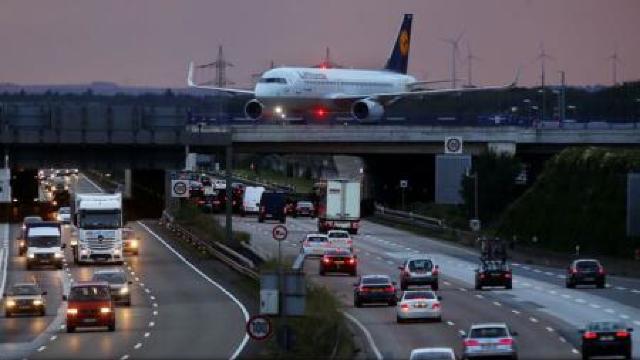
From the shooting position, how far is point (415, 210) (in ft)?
415

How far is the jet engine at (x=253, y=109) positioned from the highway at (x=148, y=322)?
157 ft

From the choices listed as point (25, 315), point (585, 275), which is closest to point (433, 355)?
point (25, 315)

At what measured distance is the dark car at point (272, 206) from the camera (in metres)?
117

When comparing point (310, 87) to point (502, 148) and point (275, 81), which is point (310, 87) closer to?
point (275, 81)

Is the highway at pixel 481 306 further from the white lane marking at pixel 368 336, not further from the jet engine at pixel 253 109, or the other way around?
the jet engine at pixel 253 109

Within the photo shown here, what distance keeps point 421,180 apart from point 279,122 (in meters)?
22.5

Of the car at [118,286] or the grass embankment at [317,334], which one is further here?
the car at [118,286]

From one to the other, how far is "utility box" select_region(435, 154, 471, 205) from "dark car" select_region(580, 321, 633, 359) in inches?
2453

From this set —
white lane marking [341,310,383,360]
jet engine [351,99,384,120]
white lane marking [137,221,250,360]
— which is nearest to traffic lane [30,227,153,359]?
white lane marking [137,221,250,360]

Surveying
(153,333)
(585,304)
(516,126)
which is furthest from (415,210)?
(153,333)

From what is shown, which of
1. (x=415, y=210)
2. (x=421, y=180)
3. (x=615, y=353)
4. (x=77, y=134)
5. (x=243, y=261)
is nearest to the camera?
(x=615, y=353)

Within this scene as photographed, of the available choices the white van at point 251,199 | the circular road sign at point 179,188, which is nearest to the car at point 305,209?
the white van at point 251,199

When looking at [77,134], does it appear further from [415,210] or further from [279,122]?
[415,210]

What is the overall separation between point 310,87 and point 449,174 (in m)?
37.7
